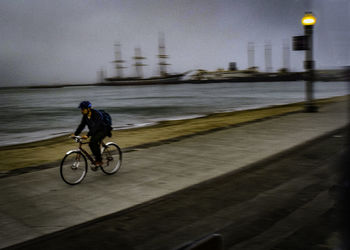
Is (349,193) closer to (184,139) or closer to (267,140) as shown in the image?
(267,140)

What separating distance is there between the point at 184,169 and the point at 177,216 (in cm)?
259

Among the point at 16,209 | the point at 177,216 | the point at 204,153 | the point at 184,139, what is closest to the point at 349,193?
the point at 177,216

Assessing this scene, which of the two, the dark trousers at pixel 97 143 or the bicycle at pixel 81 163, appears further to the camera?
the dark trousers at pixel 97 143

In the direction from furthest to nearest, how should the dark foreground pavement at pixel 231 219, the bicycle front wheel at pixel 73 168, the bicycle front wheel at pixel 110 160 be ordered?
1. the bicycle front wheel at pixel 110 160
2. the bicycle front wheel at pixel 73 168
3. the dark foreground pavement at pixel 231 219

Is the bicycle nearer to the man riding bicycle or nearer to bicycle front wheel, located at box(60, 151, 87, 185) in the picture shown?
bicycle front wheel, located at box(60, 151, 87, 185)

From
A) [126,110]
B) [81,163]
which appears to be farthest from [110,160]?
[126,110]

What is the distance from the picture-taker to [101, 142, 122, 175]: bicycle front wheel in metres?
7.12

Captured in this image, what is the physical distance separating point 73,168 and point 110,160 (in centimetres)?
90

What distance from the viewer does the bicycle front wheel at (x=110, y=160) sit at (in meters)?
7.12

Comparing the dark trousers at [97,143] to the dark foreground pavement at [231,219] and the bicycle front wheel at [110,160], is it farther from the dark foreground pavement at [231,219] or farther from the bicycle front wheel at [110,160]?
the dark foreground pavement at [231,219]

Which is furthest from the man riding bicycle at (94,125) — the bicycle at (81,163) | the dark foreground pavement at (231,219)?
the dark foreground pavement at (231,219)

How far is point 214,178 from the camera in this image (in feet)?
21.5

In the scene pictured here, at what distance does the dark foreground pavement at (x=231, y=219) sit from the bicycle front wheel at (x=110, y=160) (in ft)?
6.45

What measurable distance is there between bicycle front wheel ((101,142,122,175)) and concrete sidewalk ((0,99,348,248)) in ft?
0.55
